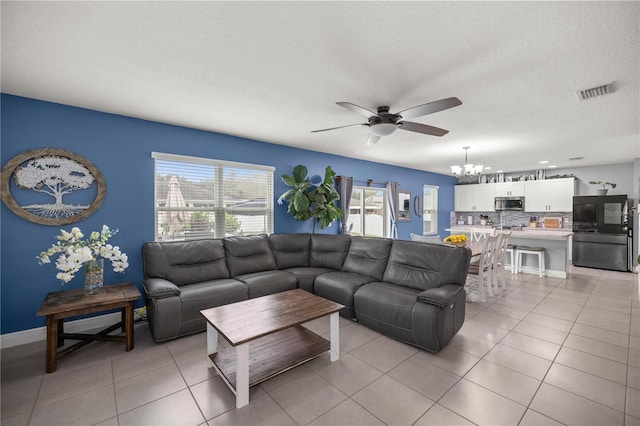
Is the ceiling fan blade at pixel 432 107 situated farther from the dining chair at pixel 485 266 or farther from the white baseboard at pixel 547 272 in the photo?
the white baseboard at pixel 547 272

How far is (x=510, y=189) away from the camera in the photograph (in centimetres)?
775

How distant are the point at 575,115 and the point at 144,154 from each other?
5469 mm

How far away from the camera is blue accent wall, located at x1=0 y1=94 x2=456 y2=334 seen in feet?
9.16

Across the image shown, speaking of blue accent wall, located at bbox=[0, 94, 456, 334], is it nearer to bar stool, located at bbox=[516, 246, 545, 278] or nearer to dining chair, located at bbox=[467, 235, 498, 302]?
dining chair, located at bbox=[467, 235, 498, 302]

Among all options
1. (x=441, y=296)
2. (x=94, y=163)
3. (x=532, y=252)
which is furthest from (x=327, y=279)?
(x=532, y=252)

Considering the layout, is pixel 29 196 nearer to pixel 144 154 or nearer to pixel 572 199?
pixel 144 154

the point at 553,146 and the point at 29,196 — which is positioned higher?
the point at 553,146

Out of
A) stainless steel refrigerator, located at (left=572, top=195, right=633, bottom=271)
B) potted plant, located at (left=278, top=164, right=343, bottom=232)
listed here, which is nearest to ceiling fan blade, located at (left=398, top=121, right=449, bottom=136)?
potted plant, located at (left=278, top=164, right=343, bottom=232)

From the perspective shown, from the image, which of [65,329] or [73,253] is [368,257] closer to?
[73,253]

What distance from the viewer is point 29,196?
9.38 feet

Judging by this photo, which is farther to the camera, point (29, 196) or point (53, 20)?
point (29, 196)

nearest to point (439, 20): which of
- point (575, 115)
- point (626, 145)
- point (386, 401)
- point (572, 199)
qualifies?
point (386, 401)

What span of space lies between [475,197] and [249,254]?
24.7 ft

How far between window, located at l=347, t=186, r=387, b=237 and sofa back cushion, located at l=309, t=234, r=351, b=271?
5.89 feet
